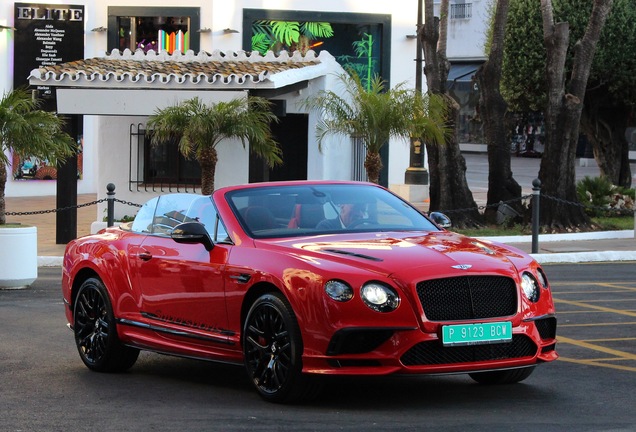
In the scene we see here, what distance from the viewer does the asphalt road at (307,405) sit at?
789 centimetres

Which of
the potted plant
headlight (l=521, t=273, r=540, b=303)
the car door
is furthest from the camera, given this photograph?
the potted plant

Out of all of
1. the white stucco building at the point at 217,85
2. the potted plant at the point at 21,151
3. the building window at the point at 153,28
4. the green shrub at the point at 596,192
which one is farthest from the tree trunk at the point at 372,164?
the building window at the point at 153,28

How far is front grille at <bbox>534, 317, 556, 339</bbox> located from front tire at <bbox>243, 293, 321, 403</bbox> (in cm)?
149

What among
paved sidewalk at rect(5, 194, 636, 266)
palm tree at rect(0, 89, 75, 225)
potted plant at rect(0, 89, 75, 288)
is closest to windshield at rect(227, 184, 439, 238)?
potted plant at rect(0, 89, 75, 288)

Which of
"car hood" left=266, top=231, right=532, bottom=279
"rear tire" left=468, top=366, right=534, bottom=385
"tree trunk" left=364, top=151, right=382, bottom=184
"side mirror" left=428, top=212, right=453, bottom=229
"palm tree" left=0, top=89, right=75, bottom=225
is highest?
"palm tree" left=0, top=89, right=75, bottom=225

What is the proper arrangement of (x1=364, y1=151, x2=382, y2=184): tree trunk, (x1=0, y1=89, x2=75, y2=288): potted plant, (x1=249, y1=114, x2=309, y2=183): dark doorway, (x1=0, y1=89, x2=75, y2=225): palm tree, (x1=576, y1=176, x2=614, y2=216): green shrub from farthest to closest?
(x1=576, y1=176, x2=614, y2=216): green shrub < (x1=249, y1=114, x2=309, y2=183): dark doorway < (x1=364, y1=151, x2=382, y2=184): tree trunk < (x1=0, y1=89, x2=75, y2=225): palm tree < (x1=0, y1=89, x2=75, y2=288): potted plant

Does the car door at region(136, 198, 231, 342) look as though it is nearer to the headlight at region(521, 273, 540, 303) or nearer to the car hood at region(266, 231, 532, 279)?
the car hood at region(266, 231, 532, 279)

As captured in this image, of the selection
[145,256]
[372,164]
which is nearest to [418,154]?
[372,164]

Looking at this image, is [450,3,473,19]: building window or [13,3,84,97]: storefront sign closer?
[13,3,84,97]: storefront sign

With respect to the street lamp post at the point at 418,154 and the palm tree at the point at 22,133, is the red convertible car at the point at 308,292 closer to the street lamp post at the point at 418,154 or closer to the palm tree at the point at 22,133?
the palm tree at the point at 22,133

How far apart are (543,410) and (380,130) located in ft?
47.4

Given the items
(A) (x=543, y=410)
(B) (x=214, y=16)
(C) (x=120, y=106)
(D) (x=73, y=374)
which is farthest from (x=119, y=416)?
(B) (x=214, y=16)

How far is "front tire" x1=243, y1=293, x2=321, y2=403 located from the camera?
8.25 metres

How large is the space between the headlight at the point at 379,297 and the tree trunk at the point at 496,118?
17988 millimetres
